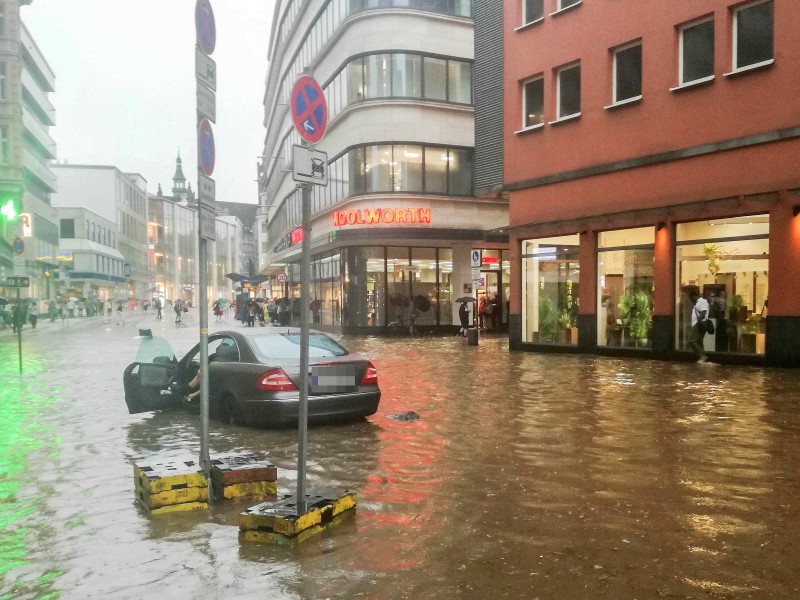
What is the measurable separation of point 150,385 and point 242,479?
5421 mm

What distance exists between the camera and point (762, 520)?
5.57 meters

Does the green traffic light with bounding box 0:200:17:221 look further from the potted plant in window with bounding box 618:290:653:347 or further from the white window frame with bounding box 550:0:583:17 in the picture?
the potted plant in window with bounding box 618:290:653:347

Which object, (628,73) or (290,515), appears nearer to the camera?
(290,515)

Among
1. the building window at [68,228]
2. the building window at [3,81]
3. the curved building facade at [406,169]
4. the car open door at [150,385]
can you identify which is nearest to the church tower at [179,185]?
the building window at [68,228]

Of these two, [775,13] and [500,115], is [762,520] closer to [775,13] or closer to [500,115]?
[775,13]

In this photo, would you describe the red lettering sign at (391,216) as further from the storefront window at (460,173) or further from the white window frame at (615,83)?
the white window frame at (615,83)

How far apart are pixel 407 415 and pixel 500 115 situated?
53.0 ft

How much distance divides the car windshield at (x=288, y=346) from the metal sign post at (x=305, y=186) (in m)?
4.29

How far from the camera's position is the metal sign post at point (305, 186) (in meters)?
5.40

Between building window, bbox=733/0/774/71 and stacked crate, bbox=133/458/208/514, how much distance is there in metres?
15.8

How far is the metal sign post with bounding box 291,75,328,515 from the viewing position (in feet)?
17.7

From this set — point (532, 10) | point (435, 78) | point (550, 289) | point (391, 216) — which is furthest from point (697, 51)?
point (435, 78)

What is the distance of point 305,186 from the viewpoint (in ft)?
18.4

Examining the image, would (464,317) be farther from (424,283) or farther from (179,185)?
(179,185)
